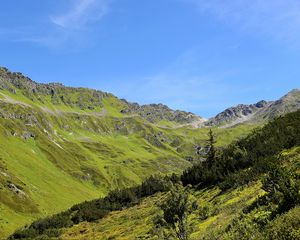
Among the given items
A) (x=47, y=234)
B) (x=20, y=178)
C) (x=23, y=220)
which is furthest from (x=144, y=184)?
(x=20, y=178)

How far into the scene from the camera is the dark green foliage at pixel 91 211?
66.9 meters

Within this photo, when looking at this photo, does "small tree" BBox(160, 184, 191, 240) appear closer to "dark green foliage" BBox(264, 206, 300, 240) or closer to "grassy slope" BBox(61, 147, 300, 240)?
"grassy slope" BBox(61, 147, 300, 240)

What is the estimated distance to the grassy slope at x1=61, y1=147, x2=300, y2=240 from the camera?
25295 mm

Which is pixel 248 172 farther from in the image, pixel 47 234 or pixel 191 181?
pixel 47 234

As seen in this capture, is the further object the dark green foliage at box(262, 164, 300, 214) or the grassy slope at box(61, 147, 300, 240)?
the grassy slope at box(61, 147, 300, 240)

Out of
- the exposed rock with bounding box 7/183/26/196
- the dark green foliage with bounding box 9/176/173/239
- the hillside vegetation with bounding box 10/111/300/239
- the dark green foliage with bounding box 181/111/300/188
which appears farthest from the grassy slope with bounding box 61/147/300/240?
the exposed rock with bounding box 7/183/26/196

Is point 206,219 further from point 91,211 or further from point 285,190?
point 91,211

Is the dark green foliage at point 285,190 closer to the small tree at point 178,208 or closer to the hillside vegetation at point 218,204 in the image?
the hillside vegetation at point 218,204

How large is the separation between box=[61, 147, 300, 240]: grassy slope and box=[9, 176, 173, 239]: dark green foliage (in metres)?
2.33

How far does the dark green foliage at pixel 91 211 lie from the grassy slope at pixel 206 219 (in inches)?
91.9

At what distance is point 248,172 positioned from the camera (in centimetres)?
4447

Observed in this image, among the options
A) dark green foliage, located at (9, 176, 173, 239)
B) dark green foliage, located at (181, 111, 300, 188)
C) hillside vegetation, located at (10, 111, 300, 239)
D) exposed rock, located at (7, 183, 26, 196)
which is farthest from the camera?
exposed rock, located at (7, 183, 26, 196)

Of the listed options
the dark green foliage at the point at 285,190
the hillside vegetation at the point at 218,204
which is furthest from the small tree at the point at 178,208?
the dark green foliage at the point at 285,190

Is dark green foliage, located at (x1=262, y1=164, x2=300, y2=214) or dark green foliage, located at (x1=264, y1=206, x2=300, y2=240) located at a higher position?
dark green foliage, located at (x1=262, y1=164, x2=300, y2=214)
